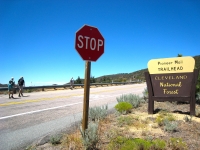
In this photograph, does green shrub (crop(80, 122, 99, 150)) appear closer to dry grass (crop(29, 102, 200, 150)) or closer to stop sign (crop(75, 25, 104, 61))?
dry grass (crop(29, 102, 200, 150))

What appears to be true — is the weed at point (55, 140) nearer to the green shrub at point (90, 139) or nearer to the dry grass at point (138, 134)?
the dry grass at point (138, 134)

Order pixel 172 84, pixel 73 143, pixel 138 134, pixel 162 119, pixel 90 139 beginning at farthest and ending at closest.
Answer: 1. pixel 172 84
2. pixel 162 119
3. pixel 138 134
4. pixel 73 143
5. pixel 90 139

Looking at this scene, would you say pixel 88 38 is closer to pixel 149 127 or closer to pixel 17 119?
pixel 149 127

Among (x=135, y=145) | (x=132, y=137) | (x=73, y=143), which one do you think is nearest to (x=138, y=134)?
(x=132, y=137)

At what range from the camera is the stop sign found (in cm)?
349

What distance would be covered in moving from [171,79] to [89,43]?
4.76 m

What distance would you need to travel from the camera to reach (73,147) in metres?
3.48

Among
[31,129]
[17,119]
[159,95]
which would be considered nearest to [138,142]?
[31,129]

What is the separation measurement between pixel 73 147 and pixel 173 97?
4934mm

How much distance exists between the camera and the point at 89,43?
11.9 feet

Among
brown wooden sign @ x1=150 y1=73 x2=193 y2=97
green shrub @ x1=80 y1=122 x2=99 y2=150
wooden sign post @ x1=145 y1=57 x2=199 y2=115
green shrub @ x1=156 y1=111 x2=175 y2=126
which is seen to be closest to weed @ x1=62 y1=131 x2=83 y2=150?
green shrub @ x1=80 y1=122 x2=99 y2=150

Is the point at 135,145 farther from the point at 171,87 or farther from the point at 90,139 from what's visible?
the point at 171,87

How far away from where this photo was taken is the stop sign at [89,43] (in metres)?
3.49

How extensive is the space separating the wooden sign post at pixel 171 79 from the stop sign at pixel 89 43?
4.13 m
